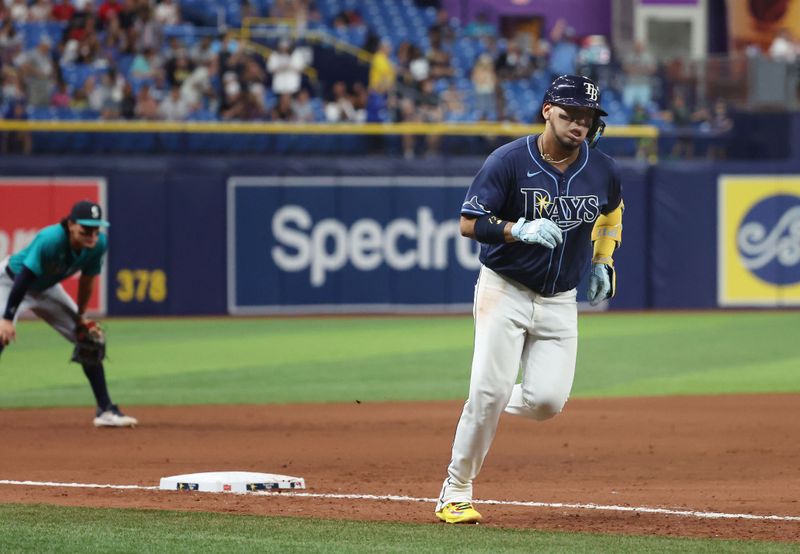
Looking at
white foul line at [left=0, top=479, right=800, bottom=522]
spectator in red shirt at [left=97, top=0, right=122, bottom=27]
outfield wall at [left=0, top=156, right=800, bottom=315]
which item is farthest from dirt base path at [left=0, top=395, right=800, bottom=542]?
spectator in red shirt at [left=97, top=0, right=122, bottom=27]

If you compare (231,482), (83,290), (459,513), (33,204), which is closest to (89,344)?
(83,290)

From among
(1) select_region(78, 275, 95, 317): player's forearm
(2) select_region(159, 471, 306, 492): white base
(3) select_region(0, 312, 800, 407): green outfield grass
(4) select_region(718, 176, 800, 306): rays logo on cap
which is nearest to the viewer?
(2) select_region(159, 471, 306, 492): white base

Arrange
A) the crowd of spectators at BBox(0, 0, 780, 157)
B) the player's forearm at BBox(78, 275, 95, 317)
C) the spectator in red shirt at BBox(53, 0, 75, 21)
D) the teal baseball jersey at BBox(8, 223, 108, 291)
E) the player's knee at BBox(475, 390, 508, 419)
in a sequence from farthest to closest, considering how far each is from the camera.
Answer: the spectator in red shirt at BBox(53, 0, 75, 21) < the crowd of spectators at BBox(0, 0, 780, 157) < the player's forearm at BBox(78, 275, 95, 317) < the teal baseball jersey at BBox(8, 223, 108, 291) < the player's knee at BBox(475, 390, 508, 419)

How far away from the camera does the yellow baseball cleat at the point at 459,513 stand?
652 cm

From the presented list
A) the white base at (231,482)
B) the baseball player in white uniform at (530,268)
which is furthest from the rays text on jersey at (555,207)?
the white base at (231,482)

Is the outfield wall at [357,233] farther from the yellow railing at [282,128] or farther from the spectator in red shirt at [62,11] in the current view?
the spectator in red shirt at [62,11]

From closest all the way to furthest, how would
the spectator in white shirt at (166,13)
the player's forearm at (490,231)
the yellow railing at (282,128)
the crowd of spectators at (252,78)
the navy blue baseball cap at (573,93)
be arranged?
the player's forearm at (490,231) < the navy blue baseball cap at (573,93) < the yellow railing at (282,128) < the crowd of spectators at (252,78) < the spectator in white shirt at (166,13)

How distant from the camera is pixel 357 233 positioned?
21.4 meters

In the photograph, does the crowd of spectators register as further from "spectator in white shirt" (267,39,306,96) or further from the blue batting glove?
the blue batting glove

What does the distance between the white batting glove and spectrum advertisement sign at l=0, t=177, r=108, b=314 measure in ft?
48.1

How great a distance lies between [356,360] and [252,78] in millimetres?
7623

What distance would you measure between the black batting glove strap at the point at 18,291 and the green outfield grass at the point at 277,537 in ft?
11.9

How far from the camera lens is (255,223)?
21.1 m

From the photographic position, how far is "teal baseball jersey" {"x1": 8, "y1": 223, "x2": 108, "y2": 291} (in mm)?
10125
